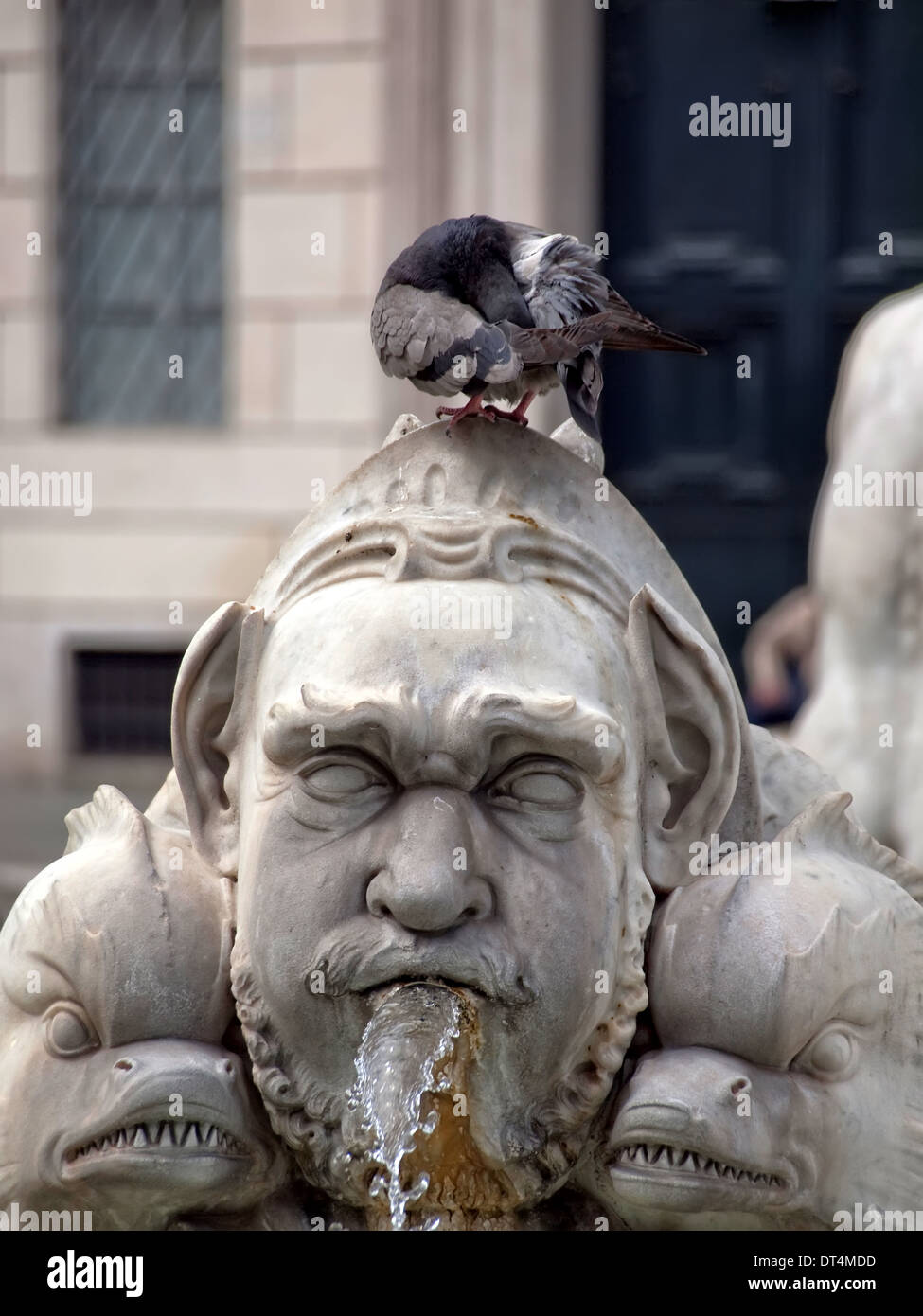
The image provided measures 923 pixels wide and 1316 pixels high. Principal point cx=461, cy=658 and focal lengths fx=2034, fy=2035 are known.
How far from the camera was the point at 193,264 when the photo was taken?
25.7 ft

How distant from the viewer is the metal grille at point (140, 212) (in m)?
7.71

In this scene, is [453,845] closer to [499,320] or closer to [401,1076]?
[401,1076]

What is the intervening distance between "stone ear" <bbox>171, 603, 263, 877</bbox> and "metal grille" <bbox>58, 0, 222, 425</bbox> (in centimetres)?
544

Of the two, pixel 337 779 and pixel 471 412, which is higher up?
pixel 471 412

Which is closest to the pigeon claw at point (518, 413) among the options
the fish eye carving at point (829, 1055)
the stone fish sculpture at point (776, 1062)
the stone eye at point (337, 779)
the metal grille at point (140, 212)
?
the stone eye at point (337, 779)

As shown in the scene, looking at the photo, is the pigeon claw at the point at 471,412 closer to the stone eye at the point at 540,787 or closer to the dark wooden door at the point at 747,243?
the stone eye at the point at 540,787

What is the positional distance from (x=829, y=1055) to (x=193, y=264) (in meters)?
5.93

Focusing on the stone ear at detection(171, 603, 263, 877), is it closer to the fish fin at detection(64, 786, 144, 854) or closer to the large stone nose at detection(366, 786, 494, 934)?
the fish fin at detection(64, 786, 144, 854)

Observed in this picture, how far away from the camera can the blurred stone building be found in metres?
7.20

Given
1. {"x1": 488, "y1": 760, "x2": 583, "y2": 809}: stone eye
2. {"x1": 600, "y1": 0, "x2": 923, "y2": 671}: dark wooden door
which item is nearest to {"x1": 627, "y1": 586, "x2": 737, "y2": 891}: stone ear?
{"x1": 488, "y1": 760, "x2": 583, "y2": 809}: stone eye

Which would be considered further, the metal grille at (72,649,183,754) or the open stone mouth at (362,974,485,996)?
the metal grille at (72,649,183,754)

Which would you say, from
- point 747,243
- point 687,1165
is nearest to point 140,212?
point 747,243

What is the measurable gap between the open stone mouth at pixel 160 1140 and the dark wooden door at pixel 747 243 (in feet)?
16.7

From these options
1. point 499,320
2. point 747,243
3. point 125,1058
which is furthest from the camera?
point 747,243
